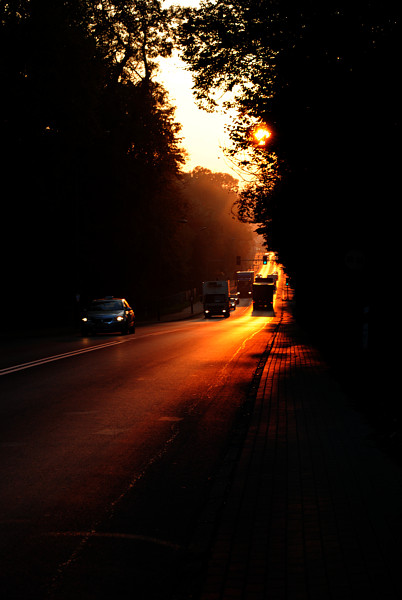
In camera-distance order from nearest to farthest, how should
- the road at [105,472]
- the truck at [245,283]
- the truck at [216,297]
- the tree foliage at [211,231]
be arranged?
the road at [105,472]
the truck at [216,297]
the tree foliage at [211,231]
the truck at [245,283]

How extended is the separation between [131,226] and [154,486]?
4683 centimetres

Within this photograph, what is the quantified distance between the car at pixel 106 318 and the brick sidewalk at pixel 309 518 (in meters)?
25.0

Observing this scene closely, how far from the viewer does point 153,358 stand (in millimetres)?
22375

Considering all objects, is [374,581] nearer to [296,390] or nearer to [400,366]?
[296,390]

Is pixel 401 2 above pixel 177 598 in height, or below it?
above

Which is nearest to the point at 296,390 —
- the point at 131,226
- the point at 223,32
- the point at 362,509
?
the point at 362,509

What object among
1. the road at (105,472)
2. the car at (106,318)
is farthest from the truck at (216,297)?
the road at (105,472)

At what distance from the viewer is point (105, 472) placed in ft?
26.3

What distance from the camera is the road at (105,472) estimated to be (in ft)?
16.7

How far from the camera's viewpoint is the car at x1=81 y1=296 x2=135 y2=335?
35312mm

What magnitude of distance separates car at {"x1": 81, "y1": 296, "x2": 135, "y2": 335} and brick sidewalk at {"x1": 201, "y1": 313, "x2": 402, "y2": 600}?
2502 cm

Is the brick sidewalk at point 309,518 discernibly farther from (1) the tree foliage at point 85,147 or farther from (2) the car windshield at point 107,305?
(1) the tree foliage at point 85,147

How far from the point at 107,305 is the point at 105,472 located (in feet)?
94.1

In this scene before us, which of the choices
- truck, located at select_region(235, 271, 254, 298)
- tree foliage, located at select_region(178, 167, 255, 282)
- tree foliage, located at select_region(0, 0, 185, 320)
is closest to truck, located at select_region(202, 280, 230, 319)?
tree foliage, located at select_region(0, 0, 185, 320)
